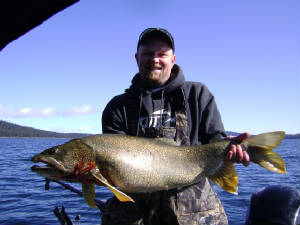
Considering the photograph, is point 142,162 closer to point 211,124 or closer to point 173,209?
Result: point 173,209

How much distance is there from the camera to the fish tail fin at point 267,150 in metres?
3.77

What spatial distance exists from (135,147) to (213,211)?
4.28 ft

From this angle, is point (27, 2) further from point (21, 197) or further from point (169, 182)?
point (21, 197)

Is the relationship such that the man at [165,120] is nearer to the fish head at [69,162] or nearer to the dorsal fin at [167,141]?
the dorsal fin at [167,141]

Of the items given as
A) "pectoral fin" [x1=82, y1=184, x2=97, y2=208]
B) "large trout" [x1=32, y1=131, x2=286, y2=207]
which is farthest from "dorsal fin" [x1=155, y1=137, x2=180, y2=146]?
"pectoral fin" [x1=82, y1=184, x2=97, y2=208]

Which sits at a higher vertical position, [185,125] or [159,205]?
[185,125]

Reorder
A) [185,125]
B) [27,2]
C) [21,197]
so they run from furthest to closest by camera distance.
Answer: [21,197]
[185,125]
[27,2]

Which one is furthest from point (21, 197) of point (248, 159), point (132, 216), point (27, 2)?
point (27, 2)

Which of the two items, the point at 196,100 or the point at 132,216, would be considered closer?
the point at 132,216

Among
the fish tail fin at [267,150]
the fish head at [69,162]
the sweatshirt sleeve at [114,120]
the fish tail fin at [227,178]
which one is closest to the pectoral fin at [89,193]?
the fish head at [69,162]

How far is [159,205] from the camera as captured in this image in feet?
13.4

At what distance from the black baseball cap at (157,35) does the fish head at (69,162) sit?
1.81 m

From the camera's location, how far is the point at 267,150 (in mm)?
3832

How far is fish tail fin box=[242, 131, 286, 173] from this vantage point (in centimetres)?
377
